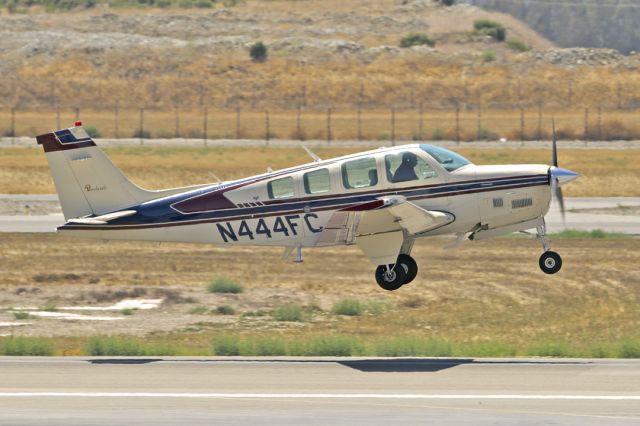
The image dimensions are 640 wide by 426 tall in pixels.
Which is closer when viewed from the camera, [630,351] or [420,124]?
[630,351]

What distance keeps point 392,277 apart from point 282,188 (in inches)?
115

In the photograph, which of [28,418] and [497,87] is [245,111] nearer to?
[497,87]

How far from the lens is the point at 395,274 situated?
82.5 ft

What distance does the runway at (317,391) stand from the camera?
736 inches

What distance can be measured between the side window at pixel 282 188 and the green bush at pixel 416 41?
288 feet

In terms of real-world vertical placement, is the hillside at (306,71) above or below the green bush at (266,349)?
above

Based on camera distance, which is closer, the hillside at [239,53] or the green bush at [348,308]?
the green bush at [348,308]

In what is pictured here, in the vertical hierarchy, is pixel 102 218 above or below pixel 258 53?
below

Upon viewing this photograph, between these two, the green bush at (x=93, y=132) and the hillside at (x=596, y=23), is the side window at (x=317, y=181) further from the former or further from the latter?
the hillside at (x=596, y=23)

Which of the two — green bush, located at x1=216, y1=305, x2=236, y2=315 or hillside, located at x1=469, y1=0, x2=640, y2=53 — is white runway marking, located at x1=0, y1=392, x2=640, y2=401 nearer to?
green bush, located at x1=216, y1=305, x2=236, y2=315

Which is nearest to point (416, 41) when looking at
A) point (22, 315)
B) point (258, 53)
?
point (258, 53)

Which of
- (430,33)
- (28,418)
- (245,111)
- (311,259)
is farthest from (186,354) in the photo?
(430,33)

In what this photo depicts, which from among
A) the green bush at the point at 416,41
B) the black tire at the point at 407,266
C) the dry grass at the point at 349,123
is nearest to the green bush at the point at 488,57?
the green bush at the point at 416,41

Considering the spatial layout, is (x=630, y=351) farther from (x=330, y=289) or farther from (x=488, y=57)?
(x=488, y=57)
